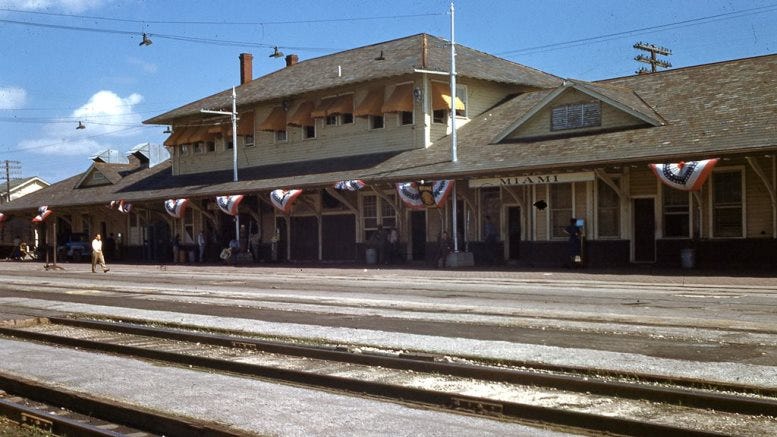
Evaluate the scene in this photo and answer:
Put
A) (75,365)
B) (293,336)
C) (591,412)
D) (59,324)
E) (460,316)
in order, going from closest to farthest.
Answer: (591,412), (75,365), (293,336), (460,316), (59,324)

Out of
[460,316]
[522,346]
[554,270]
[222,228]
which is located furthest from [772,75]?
[222,228]

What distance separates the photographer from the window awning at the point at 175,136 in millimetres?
48188

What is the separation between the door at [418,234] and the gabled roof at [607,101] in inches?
173

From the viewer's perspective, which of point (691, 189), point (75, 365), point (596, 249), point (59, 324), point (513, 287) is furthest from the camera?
point (596, 249)

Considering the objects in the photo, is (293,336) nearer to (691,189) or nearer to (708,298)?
(708,298)

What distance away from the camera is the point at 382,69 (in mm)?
36594

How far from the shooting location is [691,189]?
76.1ft

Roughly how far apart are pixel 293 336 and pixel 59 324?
5.58 m

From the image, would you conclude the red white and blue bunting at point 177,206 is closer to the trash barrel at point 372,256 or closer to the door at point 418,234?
the trash barrel at point 372,256

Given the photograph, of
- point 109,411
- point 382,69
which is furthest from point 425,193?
point 109,411

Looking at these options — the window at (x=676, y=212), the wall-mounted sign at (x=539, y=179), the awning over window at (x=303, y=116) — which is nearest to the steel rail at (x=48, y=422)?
the wall-mounted sign at (x=539, y=179)

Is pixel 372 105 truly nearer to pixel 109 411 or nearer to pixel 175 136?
pixel 175 136

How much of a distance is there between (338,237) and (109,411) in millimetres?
29638

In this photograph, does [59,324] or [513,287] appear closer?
[59,324]
